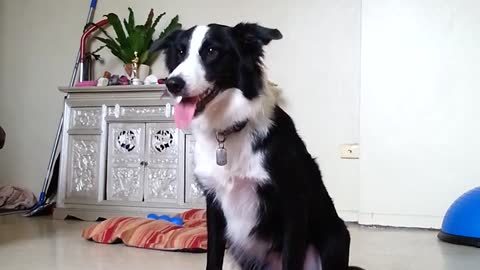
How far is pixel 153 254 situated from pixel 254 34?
4.18ft

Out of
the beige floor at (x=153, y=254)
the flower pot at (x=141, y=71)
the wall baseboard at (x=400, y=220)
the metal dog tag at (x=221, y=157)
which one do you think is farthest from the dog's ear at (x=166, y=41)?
the flower pot at (x=141, y=71)

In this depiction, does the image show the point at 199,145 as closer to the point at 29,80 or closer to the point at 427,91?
the point at 427,91

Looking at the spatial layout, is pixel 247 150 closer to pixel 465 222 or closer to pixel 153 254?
pixel 153 254

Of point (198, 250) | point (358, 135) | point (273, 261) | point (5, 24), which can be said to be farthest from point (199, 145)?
point (5, 24)

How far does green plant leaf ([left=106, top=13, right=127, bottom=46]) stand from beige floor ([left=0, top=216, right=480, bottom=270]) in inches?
60.2

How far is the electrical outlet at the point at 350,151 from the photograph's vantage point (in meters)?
3.49

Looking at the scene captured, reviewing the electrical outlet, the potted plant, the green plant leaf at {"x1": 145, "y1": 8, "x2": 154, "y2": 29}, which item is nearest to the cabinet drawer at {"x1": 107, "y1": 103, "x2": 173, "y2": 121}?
the potted plant

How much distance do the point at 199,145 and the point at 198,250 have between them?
96 cm

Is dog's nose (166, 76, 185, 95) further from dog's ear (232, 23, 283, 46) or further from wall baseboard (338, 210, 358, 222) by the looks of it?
wall baseboard (338, 210, 358, 222)

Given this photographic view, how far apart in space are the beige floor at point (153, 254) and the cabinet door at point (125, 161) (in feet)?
2.12

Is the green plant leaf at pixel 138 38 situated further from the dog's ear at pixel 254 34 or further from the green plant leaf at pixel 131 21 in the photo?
the dog's ear at pixel 254 34

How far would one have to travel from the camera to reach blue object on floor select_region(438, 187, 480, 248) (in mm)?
2600

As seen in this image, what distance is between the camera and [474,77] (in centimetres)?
315

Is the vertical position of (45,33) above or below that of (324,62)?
above
